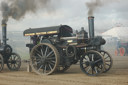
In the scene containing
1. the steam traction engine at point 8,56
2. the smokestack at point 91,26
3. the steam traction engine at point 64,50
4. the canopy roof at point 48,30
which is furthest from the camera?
the steam traction engine at point 8,56

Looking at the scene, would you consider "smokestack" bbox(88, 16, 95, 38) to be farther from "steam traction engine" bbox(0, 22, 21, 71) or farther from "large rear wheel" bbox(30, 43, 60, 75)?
"steam traction engine" bbox(0, 22, 21, 71)

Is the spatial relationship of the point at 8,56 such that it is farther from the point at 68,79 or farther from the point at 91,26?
the point at 91,26

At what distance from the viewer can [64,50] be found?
7738 mm

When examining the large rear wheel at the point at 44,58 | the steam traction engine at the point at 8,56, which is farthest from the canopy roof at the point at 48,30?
the steam traction engine at the point at 8,56

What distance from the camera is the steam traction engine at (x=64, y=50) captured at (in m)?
7.09

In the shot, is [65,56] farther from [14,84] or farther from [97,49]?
[14,84]

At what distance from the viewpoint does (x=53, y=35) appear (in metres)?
8.16

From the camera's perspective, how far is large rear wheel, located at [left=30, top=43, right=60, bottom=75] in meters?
7.35

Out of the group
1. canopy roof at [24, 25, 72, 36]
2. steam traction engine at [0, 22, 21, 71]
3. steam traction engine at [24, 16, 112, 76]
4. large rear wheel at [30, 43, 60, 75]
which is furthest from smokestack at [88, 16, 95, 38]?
steam traction engine at [0, 22, 21, 71]

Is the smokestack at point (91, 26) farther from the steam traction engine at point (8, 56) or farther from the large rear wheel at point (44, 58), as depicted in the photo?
the steam traction engine at point (8, 56)

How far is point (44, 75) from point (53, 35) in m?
1.74

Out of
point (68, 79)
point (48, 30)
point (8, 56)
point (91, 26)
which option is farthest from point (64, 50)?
point (8, 56)

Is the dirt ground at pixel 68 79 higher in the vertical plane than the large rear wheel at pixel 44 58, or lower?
lower

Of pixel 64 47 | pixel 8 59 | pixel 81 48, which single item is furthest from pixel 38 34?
pixel 8 59
